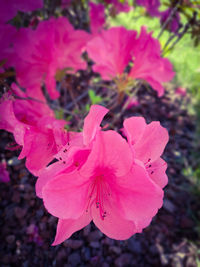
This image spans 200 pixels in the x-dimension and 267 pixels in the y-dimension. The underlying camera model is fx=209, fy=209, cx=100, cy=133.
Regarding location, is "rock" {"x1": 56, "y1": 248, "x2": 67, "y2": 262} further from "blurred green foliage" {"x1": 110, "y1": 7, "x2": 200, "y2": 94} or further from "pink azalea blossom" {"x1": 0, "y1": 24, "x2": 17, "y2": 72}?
"blurred green foliage" {"x1": 110, "y1": 7, "x2": 200, "y2": 94}

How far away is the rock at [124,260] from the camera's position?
1.05 meters

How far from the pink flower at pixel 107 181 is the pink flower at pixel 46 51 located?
0.54 meters

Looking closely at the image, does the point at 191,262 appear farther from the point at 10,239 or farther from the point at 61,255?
the point at 10,239

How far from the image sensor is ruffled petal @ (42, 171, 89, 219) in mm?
443

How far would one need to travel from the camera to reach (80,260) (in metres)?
0.82

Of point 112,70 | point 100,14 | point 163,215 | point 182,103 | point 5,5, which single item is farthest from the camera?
point 182,103

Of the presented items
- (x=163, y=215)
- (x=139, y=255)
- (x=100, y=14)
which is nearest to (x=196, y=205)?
(x=163, y=215)

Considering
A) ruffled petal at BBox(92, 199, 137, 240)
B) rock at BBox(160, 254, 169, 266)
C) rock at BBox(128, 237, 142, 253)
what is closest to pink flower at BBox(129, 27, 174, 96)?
ruffled petal at BBox(92, 199, 137, 240)

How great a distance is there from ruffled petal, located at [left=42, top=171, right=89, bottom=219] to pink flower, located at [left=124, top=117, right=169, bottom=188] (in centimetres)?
16

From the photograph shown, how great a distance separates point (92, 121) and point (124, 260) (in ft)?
3.03

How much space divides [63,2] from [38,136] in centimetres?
129

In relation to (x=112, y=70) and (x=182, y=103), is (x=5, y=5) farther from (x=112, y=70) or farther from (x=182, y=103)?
(x=182, y=103)

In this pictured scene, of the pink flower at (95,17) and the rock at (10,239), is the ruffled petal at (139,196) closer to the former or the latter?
the rock at (10,239)

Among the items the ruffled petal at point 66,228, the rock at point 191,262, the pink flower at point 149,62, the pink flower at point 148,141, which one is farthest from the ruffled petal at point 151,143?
the rock at point 191,262
